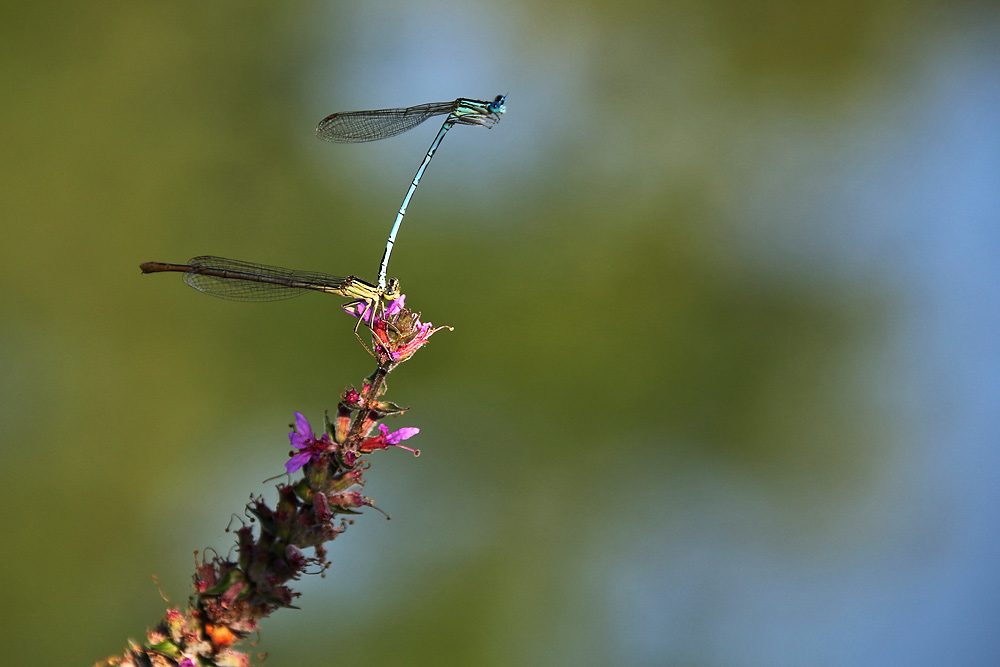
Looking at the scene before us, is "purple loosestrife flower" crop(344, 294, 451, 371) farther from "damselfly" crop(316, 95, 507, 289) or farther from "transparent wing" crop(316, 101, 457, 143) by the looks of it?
"transparent wing" crop(316, 101, 457, 143)

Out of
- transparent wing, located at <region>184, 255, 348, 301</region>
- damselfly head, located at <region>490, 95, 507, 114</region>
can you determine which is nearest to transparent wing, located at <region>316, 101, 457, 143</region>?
damselfly head, located at <region>490, 95, 507, 114</region>

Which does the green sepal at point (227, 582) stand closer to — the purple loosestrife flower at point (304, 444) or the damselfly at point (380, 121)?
the purple loosestrife flower at point (304, 444)

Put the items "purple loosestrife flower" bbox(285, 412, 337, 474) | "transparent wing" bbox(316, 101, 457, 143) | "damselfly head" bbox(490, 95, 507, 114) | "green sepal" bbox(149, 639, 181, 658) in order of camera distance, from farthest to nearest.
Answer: "transparent wing" bbox(316, 101, 457, 143)
"damselfly head" bbox(490, 95, 507, 114)
"purple loosestrife flower" bbox(285, 412, 337, 474)
"green sepal" bbox(149, 639, 181, 658)

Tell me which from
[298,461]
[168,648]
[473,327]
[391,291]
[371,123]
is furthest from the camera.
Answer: [473,327]

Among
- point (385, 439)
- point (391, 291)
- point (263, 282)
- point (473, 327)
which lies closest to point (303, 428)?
point (385, 439)

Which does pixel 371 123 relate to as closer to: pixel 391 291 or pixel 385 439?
pixel 391 291

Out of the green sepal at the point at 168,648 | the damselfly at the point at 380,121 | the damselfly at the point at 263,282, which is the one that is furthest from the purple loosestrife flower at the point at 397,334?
the damselfly at the point at 380,121

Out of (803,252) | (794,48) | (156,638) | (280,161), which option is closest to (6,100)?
(280,161)
